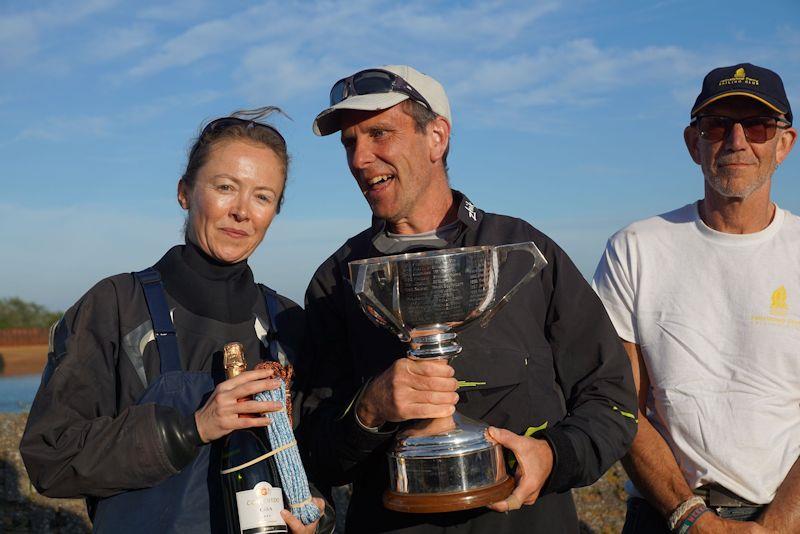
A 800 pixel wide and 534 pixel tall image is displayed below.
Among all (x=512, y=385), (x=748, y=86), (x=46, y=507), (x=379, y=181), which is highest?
(x=748, y=86)

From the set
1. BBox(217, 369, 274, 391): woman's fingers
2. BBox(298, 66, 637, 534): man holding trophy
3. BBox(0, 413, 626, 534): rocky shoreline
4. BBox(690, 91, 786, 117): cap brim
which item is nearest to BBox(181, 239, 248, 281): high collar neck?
BBox(298, 66, 637, 534): man holding trophy

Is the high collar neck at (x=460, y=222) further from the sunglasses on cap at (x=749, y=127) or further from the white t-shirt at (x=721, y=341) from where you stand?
the sunglasses on cap at (x=749, y=127)

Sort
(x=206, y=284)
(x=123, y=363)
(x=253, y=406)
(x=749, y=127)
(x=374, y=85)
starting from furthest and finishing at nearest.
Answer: (x=749, y=127)
(x=374, y=85)
(x=206, y=284)
(x=123, y=363)
(x=253, y=406)

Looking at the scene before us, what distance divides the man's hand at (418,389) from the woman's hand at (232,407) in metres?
0.36

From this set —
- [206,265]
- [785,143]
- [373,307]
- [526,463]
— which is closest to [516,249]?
[373,307]

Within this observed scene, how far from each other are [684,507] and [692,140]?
1.46 meters

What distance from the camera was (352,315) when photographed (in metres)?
2.80

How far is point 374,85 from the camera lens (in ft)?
9.20

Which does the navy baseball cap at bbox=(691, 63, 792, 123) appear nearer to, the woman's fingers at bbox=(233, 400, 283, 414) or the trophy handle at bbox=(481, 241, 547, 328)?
the trophy handle at bbox=(481, 241, 547, 328)

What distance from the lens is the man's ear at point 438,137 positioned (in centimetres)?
291

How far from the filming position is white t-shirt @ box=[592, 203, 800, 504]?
2.92 m

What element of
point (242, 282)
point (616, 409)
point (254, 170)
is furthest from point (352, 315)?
point (616, 409)

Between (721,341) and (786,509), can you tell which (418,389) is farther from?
(786,509)

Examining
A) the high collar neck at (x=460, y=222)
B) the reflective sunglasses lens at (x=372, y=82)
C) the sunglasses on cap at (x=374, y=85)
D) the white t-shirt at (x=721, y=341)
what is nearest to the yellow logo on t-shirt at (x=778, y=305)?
the white t-shirt at (x=721, y=341)
